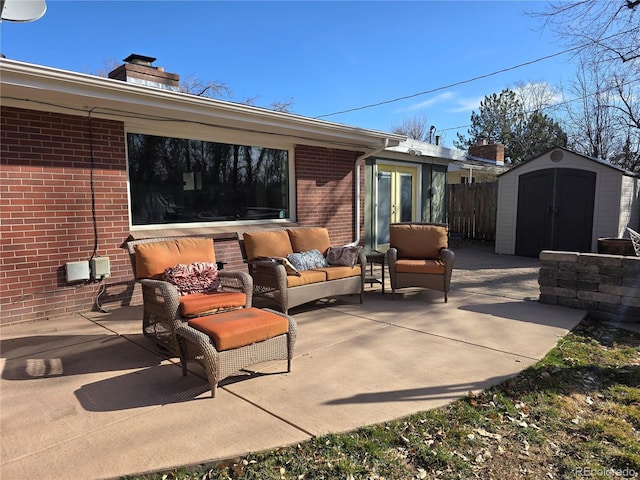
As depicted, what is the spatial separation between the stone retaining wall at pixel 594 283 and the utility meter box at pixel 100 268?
5594 mm

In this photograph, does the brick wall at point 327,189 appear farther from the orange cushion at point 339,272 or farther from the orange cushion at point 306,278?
the orange cushion at point 306,278

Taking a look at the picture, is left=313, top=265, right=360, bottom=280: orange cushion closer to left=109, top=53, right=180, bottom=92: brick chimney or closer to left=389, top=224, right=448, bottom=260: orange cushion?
left=389, top=224, right=448, bottom=260: orange cushion

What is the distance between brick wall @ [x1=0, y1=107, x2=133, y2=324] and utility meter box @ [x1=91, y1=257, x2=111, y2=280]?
0.10 m

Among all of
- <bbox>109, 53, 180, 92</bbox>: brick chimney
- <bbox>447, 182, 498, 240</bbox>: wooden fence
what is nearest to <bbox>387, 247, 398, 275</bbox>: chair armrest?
<bbox>109, 53, 180, 92</bbox>: brick chimney

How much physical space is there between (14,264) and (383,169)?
296 inches

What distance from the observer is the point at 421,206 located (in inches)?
429

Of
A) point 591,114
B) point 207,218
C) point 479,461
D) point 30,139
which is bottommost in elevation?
point 479,461

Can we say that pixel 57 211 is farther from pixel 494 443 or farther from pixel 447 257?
pixel 494 443

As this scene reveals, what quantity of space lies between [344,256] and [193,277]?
2.23 metres

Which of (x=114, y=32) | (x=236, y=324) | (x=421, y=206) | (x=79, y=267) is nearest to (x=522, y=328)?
(x=236, y=324)

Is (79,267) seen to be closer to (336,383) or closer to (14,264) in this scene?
(14,264)

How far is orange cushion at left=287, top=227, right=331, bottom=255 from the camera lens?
5.66m

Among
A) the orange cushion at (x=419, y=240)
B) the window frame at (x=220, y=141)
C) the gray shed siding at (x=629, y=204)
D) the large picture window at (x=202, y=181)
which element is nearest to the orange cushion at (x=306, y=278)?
the orange cushion at (x=419, y=240)

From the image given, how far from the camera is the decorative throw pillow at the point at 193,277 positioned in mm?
3879
